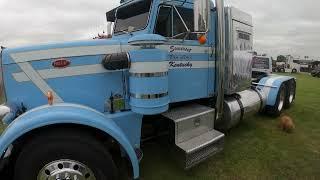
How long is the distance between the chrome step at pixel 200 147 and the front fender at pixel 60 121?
0.90 meters

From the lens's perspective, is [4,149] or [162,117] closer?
[4,149]

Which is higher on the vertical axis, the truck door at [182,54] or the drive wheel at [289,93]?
the truck door at [182,54]

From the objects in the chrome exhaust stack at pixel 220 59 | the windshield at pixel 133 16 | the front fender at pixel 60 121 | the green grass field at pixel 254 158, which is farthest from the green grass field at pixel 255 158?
the windshield at pixel 133 16

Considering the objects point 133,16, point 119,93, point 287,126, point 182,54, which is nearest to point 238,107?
point 287,126

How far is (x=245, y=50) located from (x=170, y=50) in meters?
2.46

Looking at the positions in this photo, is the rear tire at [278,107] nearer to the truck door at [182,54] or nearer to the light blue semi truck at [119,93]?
the light blue semi truck at [119,93]

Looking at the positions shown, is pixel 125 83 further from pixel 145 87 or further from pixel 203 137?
pixel 203 137

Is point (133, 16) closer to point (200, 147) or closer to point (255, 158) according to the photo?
point (200, 147)

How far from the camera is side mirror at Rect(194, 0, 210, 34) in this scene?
3.61m

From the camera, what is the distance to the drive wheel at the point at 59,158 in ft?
10.4

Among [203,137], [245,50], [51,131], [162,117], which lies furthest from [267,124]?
[51,131]

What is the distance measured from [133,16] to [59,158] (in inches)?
99.2

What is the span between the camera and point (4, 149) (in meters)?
3.13

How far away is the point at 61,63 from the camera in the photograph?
12.1 feet
